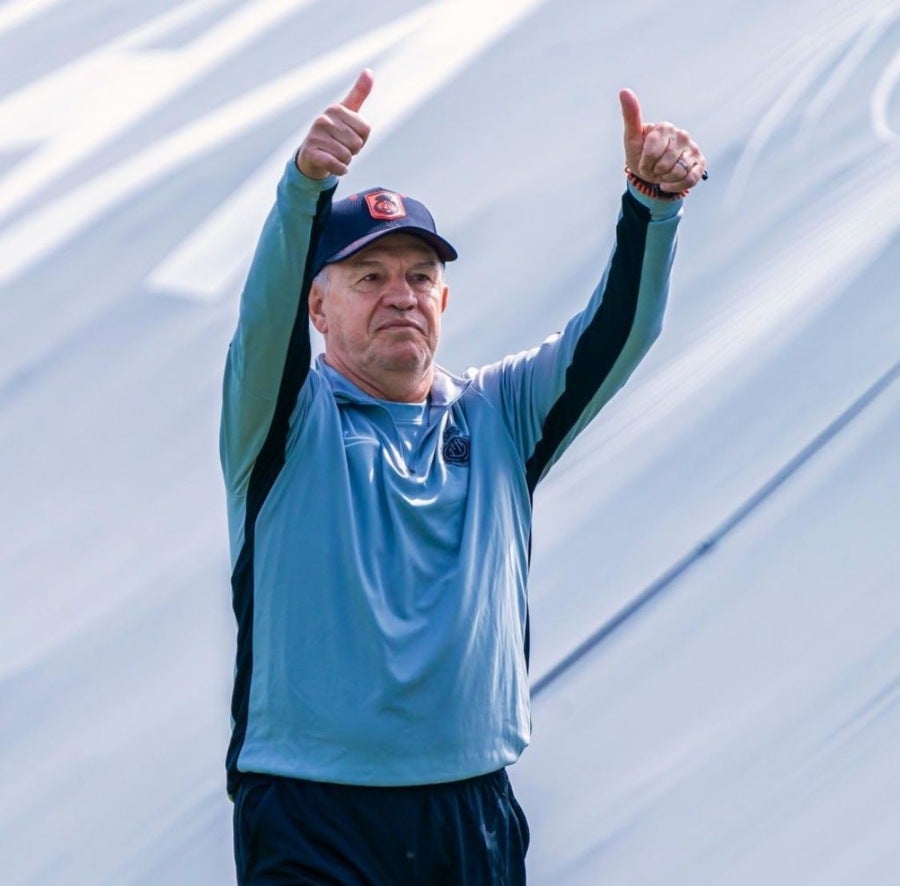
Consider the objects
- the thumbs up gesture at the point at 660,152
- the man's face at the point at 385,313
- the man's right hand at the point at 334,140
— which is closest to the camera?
the man's right hand at the point at 334,140

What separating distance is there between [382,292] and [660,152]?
33 cm

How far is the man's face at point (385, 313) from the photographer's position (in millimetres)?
1598

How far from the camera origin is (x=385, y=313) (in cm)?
161

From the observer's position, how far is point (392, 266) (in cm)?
163

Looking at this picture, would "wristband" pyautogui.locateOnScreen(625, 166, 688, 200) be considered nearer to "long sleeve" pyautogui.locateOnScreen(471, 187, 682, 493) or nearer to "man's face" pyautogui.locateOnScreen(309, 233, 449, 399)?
"long sleeve" pyautogui.locateOnScreen(471, 187, 682, 493)

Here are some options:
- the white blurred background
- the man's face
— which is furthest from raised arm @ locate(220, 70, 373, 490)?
the white blurred background

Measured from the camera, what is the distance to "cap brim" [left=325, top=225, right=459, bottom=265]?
1604mm

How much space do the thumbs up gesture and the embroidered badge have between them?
0.32m

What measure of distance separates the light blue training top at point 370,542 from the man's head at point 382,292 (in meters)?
0.03

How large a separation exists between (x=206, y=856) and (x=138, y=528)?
419mm

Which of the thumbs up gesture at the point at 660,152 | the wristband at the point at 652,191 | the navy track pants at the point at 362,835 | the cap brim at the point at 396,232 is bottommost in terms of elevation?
the navy track pants at the point at 362,835

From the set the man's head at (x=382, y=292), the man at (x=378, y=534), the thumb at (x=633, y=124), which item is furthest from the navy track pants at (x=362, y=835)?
the thumb at (x=633, y=124)

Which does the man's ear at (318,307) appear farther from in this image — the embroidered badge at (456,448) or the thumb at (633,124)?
the thumb at (633,124)

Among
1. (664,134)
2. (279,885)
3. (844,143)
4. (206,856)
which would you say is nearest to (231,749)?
(279,885)
